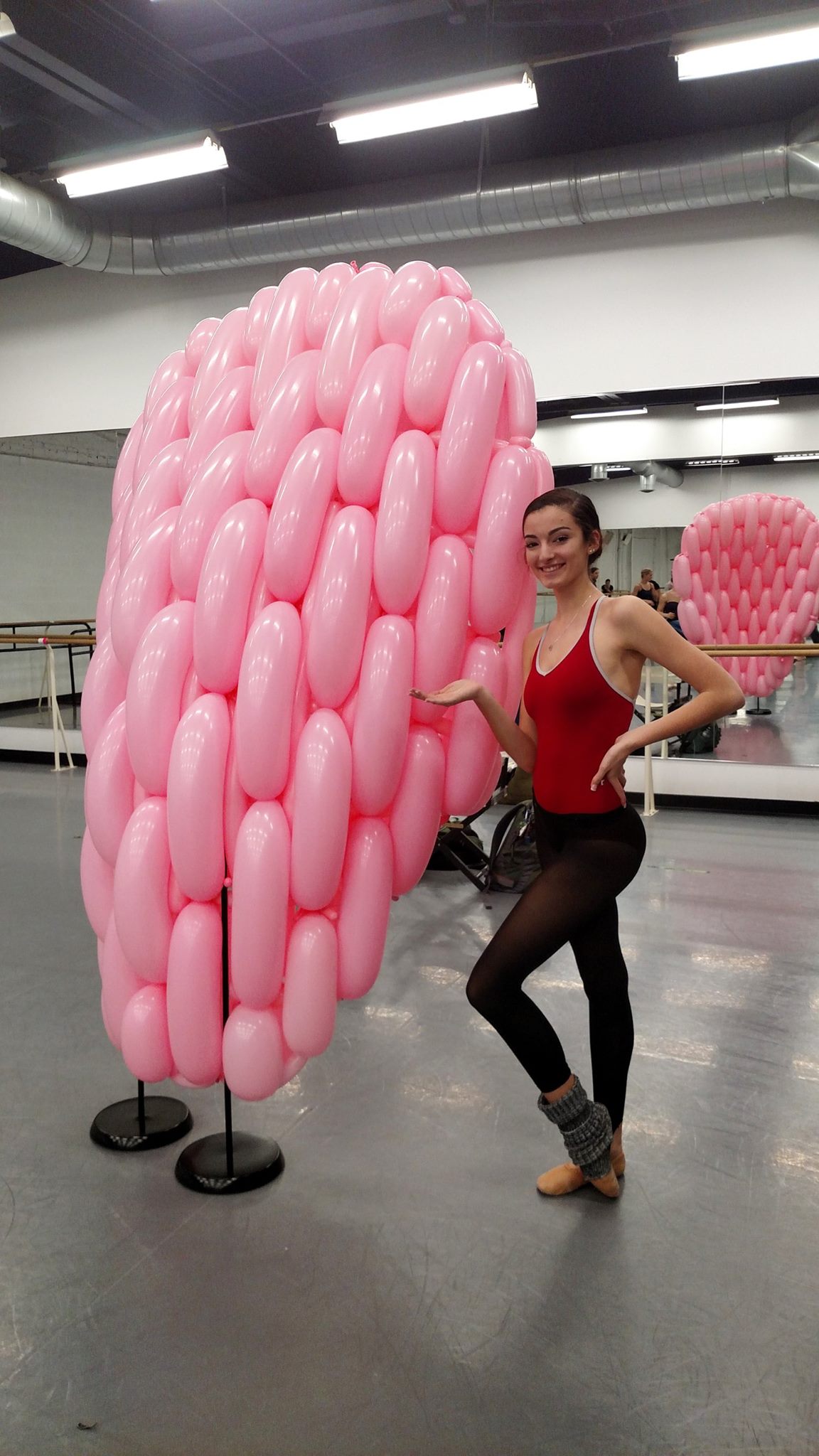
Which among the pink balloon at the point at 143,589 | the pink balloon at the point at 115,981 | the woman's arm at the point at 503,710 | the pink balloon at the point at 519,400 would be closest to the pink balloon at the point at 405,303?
the pink balloon at the point at 519,400

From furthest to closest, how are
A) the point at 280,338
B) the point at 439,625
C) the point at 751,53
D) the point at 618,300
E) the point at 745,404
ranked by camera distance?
1. the point at 618,300
2. the point at 745,404
3. the point at 751,53
4. the point at 280,338
5. the point at 439,625

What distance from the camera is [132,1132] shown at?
2514 mm

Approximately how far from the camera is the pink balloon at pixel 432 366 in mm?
2055

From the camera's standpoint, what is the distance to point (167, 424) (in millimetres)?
2396

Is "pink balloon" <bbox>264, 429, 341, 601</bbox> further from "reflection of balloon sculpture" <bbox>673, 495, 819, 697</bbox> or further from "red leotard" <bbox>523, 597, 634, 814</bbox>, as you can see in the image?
"reflection of balloon sculpture" <bbox>673, 495, 819, 697</bbox>

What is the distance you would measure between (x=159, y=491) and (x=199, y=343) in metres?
0.51

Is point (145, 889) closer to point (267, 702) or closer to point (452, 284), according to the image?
point (267, 702)

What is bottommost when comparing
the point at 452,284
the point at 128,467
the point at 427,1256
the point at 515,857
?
the point at 427,1256

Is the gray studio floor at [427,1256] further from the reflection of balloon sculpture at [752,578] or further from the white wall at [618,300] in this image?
the white wall at [618,300]

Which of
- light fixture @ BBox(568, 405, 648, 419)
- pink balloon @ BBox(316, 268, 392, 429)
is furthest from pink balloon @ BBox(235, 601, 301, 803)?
light fixture @ BBox(568, 405, 648, 419)

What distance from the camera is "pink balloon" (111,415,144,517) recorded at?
2.54m

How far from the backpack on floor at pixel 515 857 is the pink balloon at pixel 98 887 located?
2526 millimetres

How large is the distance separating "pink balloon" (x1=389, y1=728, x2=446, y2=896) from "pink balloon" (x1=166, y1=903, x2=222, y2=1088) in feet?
1.27

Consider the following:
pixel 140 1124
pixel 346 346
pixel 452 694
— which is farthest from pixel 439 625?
pixel 140 1124
